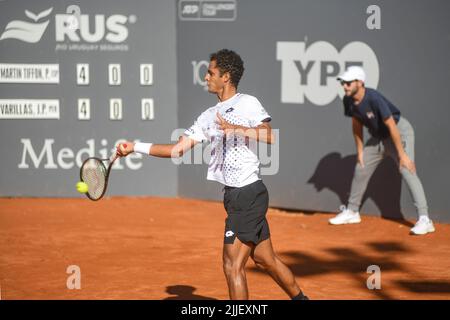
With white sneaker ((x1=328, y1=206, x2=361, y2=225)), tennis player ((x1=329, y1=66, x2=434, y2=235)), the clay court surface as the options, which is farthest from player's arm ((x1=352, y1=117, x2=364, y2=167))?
the clay court surface

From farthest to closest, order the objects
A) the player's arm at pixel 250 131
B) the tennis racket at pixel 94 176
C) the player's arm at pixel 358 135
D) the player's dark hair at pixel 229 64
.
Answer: the player's arm at pixel 358 135 → the tennis racket at pixel 94 176 → the player's dark hair at pixel 229 64 → the player's arm at pixel 250 131

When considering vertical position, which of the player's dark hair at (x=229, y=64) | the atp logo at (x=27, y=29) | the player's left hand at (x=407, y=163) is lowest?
the player's left hand at (x=407, y=163)

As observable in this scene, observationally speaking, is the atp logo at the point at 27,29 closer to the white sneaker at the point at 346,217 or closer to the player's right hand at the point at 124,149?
the white sneaker at the point at 346,217

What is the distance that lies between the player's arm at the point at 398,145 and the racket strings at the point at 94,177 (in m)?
3.89

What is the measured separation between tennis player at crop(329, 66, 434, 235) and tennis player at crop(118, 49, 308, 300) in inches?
143

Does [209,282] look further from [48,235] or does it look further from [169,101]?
[169,101]

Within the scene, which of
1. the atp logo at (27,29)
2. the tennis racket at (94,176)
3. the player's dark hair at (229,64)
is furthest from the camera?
the atp logo at (27,29)

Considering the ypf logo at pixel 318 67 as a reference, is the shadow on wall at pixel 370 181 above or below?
below

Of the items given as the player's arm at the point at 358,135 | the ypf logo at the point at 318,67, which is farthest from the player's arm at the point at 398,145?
the ypf logo at the point at 318,67

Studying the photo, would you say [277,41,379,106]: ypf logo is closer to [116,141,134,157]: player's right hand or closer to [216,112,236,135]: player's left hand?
[216,112,236,135]: player's left hand

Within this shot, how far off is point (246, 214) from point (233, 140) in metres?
0.51

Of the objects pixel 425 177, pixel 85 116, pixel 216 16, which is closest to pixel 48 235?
pixel 85 116

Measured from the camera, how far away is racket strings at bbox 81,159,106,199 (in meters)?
6.25

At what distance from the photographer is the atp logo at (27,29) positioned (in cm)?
1121
